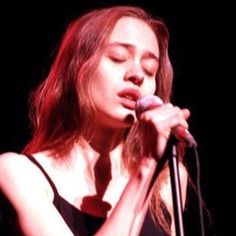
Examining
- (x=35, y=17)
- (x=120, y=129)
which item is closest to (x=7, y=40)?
(x=35, y=17)

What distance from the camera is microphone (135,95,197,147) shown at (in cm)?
129

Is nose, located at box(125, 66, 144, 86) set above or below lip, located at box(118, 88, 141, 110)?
above

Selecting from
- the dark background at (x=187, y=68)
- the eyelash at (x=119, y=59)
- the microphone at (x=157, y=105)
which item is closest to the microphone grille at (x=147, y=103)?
the microphone at (x=157, y=105)

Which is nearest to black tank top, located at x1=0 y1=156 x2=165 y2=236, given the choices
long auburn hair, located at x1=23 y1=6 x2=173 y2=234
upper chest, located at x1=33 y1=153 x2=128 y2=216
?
upper chest, located at x1=33 y1=153 x2=128 y2=216

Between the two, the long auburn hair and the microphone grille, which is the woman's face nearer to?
the long auburn hair

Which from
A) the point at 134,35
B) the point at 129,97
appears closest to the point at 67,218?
the point at 129,97

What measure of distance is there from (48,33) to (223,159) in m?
1.09

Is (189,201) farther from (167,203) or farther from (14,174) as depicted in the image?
(14,174)

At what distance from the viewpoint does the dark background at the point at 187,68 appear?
8.73 ft

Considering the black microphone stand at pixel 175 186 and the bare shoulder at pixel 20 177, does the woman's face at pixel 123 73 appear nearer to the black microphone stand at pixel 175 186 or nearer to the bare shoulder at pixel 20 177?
the bare shoulder at pixel 20 177

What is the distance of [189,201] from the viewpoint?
2660 millimetres

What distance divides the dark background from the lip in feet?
3.03

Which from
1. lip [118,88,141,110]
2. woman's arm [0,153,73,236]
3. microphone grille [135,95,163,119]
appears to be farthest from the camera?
lip [118,88,141,110]

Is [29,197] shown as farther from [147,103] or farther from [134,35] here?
[134,35]
